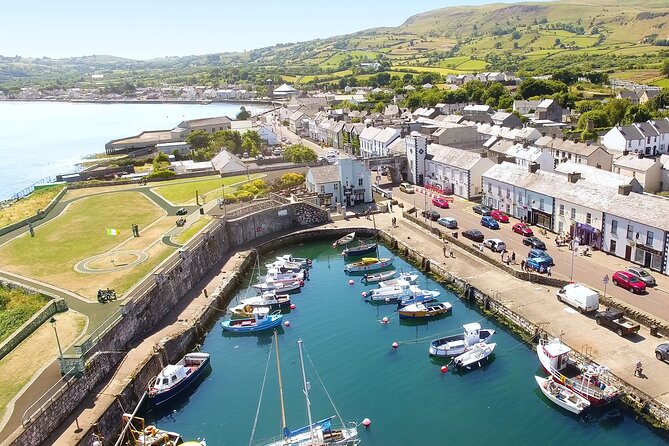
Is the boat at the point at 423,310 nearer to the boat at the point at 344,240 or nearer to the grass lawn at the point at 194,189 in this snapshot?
the boat at the point at 344,240

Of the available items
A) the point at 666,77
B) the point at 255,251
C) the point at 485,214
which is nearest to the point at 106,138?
the point at 255,251

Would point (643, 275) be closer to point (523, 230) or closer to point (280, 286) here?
point (523, 230)

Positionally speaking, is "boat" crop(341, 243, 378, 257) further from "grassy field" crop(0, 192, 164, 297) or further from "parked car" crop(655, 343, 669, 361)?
"parked car" crop(655, 343, 669, 361)

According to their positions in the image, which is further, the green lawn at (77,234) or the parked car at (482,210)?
the parked car at (482,210)

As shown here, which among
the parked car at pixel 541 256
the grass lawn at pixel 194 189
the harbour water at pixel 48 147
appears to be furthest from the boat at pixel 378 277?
the harbour water at pixel 48 147

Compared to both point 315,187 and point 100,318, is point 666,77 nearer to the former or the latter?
point 315,187

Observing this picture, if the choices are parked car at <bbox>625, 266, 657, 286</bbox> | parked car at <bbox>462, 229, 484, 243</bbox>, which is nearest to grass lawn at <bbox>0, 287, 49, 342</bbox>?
parked car at <bbox>462, 229, 484, 243</bbox>
